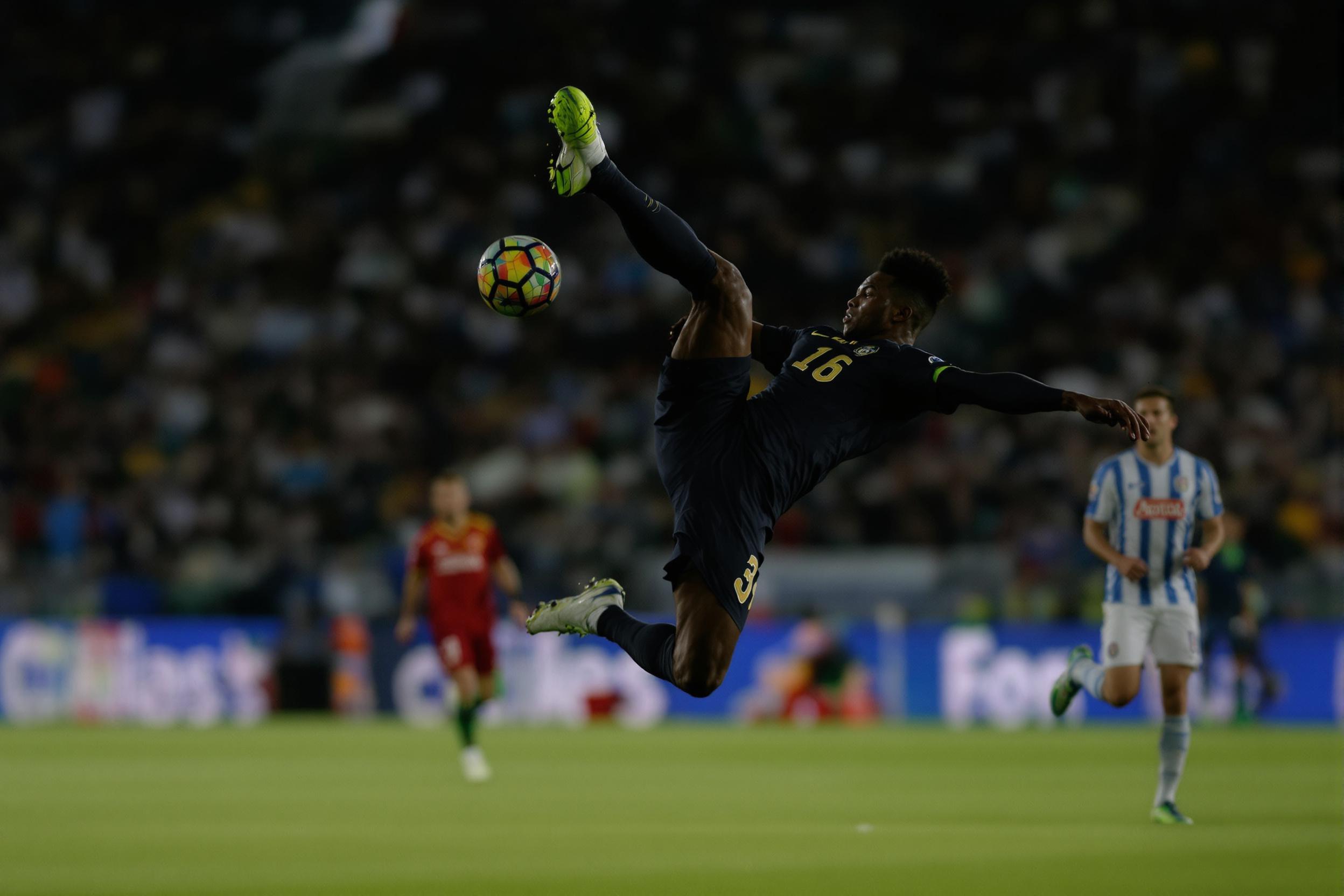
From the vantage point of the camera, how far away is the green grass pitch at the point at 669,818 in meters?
7.61

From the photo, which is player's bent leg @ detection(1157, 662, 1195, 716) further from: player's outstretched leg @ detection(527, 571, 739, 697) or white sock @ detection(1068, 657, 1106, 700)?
player's outstretched leg @ detection(527, 571, 739, 697)

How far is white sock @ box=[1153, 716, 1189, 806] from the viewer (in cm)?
989

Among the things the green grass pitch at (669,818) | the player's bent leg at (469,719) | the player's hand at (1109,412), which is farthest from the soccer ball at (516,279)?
the player's bent leg at (469,719)

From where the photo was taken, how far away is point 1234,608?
60.9 feet

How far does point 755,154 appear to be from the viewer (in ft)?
87.4

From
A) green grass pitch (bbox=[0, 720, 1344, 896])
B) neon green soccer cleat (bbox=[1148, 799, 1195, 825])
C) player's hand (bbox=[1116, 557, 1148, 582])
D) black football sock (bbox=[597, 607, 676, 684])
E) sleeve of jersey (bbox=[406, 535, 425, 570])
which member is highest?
sleeve of jersey (bbox=[406, 535, 425, 570])

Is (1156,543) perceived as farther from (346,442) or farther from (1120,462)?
(346,442)

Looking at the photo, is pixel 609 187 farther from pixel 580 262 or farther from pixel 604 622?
pixel 580 262

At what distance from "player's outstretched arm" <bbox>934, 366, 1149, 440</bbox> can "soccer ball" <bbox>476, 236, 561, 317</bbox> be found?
1.76m

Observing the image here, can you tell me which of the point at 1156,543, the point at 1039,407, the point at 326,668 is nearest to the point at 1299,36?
the point at 326,668

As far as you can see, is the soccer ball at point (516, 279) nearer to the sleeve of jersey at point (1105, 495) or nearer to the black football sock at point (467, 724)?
the sleeve of jersey at point (1105, 495)

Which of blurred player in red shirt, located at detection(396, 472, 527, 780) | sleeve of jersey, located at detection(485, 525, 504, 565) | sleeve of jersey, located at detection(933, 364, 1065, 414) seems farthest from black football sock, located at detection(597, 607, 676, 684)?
sleeve of jersey, located at detection(485, 525, 504, 565)

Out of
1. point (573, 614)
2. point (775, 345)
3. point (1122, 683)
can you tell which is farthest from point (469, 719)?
point (775, 345)

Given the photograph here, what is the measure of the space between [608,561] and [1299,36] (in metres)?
12.3
